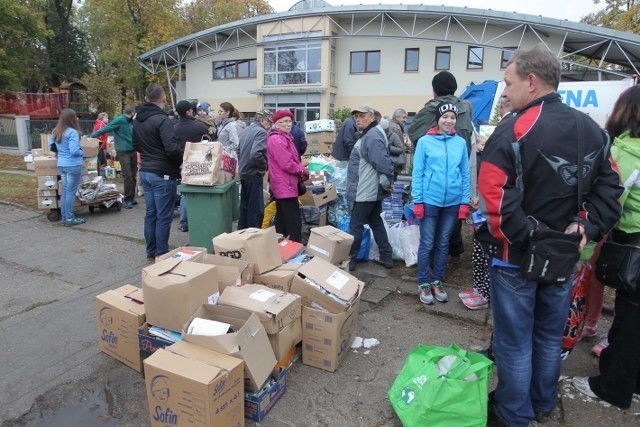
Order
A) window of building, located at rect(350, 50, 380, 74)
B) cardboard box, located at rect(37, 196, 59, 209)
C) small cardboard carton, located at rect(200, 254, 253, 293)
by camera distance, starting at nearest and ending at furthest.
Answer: small cardboard carton, located at rect(200, 254, 253, 293), cardboard box, located at rect(37, 196, 59, 209), window of building, located at rect(350, 50, 380, 74)

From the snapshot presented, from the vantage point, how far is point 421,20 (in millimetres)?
21578

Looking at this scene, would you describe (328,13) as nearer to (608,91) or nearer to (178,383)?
(608,91)

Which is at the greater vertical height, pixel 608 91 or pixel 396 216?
pixel 608 91

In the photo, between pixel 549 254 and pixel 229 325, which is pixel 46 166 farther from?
pixel 549 254

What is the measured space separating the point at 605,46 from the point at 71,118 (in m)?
20.5

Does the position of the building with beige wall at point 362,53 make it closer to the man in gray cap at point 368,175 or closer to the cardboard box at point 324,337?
the man in gray cap at point 368,175

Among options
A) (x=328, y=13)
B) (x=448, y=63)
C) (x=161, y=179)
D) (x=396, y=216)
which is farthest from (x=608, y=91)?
(x=328, y=13)

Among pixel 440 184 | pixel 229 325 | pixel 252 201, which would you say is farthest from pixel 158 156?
pixel 440 184

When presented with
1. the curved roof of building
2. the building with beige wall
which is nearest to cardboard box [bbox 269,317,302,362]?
the curved roof of building

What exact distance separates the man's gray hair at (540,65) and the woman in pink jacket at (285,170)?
279 cm

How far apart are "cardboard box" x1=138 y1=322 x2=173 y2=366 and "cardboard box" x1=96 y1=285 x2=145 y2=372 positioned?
0.29 feet

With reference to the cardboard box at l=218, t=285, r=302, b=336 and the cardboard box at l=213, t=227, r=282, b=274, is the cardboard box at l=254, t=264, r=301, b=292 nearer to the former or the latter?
the cardboard box at l=213, t=227, r=282, b=274

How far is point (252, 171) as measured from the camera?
520 cm

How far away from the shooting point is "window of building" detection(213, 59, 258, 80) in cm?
2634
